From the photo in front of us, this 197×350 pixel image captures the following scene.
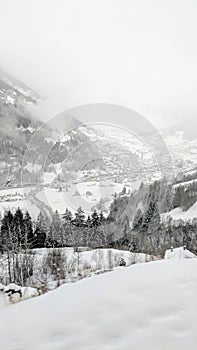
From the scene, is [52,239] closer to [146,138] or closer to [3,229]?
[3,229]

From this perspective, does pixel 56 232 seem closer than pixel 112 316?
No

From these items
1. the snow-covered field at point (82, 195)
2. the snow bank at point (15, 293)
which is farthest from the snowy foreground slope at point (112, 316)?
the snow-covered field at point (82, 195)

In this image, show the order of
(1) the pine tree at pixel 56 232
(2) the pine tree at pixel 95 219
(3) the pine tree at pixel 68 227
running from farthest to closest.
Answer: (3) the pine tree at pixel 68 227
(1) the pine tree at pixel 56 232
(2) the pine tree at pixel 95 219

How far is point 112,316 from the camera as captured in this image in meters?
3.01

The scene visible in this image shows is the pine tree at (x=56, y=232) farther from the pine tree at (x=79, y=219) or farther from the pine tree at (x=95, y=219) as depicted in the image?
the pine tree at (x=95, y=219)

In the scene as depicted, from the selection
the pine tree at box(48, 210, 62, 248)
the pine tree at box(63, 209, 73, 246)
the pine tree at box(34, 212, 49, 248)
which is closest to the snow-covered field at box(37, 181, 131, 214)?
the pine tree at box(63, 209, 73, 246)

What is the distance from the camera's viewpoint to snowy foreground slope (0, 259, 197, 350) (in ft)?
8.57

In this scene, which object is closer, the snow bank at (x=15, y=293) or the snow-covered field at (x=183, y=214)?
the snow bank at (x=15, y=293)

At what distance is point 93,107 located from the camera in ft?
42.0

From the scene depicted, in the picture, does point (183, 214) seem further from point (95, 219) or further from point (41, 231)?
point (41, 231)

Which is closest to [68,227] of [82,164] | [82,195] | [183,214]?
[82,195]

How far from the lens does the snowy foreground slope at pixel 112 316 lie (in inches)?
103

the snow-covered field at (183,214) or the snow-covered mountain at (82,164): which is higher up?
the snow-covered mountain at (82,164)

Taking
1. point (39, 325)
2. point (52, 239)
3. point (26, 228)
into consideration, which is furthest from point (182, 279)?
point (52, 239)
